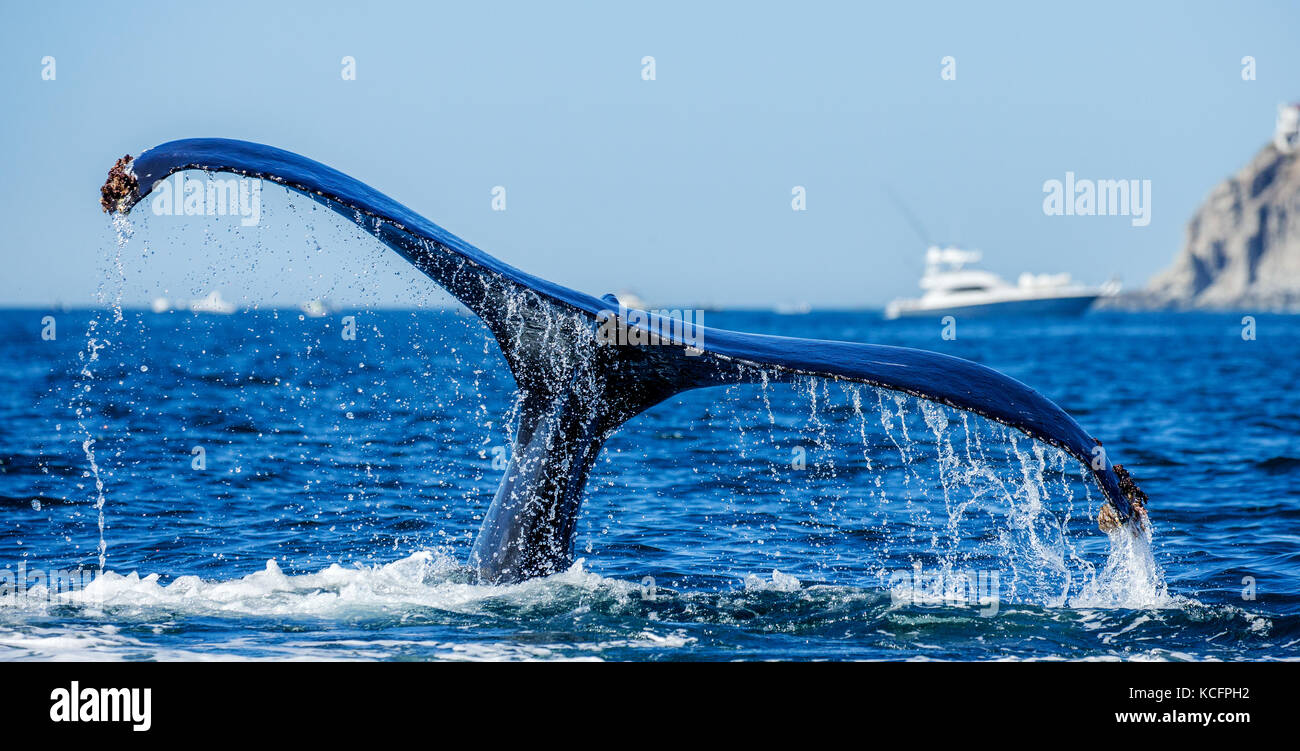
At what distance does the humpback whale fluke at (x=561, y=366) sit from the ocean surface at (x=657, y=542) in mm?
220

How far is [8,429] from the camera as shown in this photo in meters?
17.4

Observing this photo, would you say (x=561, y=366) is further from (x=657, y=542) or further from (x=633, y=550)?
(x=657, y=542)

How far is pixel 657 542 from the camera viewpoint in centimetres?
1027

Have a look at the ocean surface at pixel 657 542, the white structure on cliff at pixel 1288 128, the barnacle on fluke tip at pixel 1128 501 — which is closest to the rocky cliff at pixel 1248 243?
A: the white structure on cliff at pixel 1288 128

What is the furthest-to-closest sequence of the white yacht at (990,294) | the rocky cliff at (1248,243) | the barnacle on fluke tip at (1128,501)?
the rocky cliff at (1248,243)
the white yacht at (990,294)
the barnacle on fluke tip at (1128,501)

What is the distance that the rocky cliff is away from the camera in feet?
604

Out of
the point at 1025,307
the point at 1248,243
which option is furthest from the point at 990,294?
the point at 1248,243

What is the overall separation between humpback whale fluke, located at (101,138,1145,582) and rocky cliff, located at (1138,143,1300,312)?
191m

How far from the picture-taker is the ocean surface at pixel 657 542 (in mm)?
7113

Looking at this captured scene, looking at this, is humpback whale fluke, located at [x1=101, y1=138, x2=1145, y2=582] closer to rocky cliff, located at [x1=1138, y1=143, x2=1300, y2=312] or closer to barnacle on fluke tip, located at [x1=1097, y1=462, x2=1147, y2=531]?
barnacle on fluke tip, located at [x1=1097, y1=462, x2=1147, y2=531]

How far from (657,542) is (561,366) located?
139 inches

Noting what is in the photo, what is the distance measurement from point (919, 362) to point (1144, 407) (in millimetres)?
19036

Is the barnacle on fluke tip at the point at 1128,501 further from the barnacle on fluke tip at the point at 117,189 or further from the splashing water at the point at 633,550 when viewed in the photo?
the barnacle on fluke tip at the point at 117,189
